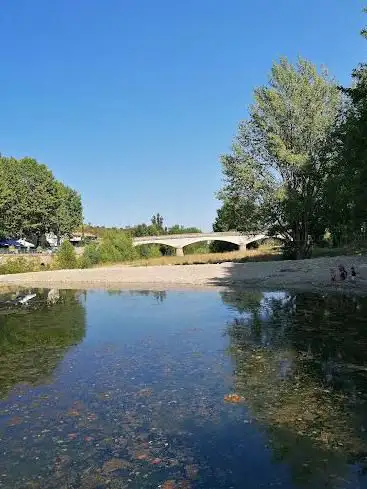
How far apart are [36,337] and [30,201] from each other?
2781 inches

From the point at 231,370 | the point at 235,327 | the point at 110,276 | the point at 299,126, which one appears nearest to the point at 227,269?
the point at 110,276

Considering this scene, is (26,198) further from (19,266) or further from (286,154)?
(286,154)

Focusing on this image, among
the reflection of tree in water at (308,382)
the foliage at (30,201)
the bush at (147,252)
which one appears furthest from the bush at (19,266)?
the reflection of tree in water at (308,382)

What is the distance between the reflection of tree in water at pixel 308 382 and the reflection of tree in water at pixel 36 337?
6739 millimetres

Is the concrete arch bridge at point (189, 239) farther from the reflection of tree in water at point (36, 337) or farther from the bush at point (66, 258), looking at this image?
the reflection of tree in water at point (36, 337)

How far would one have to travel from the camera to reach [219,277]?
156 feet

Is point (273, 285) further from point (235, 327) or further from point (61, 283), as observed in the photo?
point (61, 283)

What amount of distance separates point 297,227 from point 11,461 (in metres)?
48.3

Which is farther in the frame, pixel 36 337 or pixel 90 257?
pixel 90 257

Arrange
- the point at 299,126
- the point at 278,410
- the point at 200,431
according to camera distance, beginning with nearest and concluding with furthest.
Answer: the point at 200,431 < the point at 278,410 < the point at 299,126

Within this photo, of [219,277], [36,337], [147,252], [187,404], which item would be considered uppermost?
[147,252]

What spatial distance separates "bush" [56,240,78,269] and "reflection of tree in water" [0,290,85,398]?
3322 centimetres

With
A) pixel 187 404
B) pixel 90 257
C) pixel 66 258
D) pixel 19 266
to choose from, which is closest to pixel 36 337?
pixel 187 404

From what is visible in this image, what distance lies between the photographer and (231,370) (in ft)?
51.3
